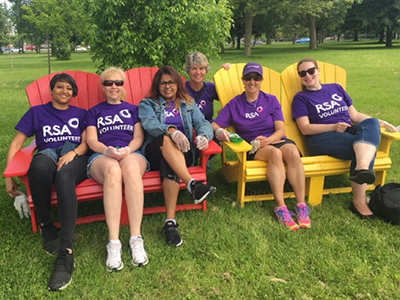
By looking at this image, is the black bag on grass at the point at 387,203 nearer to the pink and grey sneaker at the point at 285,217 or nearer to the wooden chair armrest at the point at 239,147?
the pink and grey sneaker at the point at 285,217

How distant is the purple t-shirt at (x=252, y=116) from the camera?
333 cm

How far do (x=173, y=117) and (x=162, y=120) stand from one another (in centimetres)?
11

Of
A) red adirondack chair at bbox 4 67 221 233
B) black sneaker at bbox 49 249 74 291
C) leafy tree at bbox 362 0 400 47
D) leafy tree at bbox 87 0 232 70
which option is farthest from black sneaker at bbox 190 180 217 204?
leafy tree at bbox 362 0 400 47

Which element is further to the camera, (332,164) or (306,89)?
(306,89)

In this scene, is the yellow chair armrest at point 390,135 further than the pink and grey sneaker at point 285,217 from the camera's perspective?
Yes

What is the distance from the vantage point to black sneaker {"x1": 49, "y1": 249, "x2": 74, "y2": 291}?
2.16m

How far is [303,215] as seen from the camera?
→ 2.88 m

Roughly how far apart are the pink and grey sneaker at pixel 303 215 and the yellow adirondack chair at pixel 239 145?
34 centimetres

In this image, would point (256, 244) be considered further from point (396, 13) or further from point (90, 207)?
point (396, 13)

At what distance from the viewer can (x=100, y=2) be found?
15.9ft

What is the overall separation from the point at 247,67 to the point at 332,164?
123 cm

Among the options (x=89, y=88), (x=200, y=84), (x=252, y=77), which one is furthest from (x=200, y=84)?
(x=89, y=88)

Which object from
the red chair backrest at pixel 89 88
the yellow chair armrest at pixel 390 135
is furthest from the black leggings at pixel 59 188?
the yellow chair armrest at pixel 390 135

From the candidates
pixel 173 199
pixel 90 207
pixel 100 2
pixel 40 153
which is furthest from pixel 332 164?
pixel 100 2
